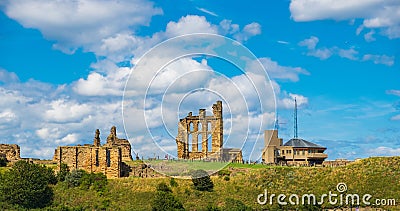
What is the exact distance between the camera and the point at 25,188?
52.7 m

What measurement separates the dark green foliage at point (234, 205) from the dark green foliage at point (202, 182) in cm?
377

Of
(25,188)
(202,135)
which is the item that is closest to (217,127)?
(202,135)

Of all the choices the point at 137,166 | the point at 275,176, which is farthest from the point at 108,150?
the point at 275,176

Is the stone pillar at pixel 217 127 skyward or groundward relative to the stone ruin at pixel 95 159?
skyward

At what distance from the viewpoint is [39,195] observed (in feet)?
173

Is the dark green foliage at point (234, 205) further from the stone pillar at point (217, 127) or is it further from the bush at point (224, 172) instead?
the stone pillar at point (217, 127)

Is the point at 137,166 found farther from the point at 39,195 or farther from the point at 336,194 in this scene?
the point at 336,194

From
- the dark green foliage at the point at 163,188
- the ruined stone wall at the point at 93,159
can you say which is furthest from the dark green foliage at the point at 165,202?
the ruined stone wall at the point at 93,159

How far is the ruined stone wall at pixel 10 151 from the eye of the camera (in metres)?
66.3

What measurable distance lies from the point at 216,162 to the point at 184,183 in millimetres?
10561

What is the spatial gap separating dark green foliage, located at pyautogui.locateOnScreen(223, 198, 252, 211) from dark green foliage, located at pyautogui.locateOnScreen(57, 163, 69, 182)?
17.2m

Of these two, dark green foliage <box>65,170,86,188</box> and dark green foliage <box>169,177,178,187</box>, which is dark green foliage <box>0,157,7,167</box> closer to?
dark green foliage <box>65,170,86,188</box>

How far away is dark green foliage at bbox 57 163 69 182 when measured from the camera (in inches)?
2282

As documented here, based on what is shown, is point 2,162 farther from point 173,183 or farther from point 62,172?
point 173,183
